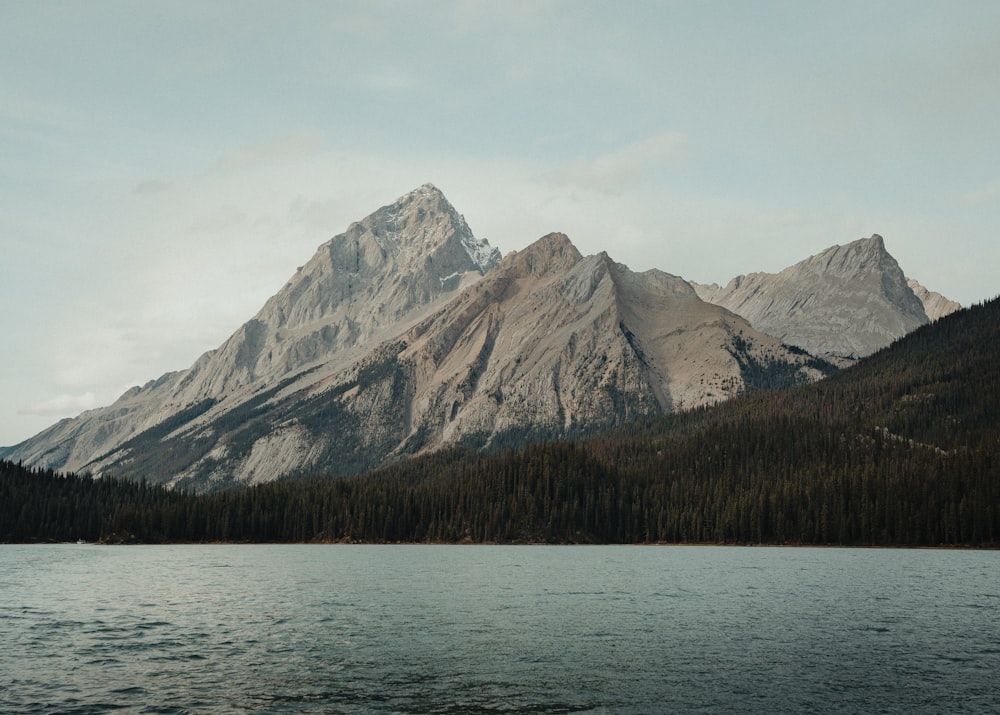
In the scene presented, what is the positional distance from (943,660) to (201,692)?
42976mm

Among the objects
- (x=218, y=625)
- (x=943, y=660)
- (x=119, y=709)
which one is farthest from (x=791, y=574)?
(x=119, y=709)

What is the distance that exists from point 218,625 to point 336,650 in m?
16.4

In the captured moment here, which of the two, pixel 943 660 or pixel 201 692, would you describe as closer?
pixel 201 692

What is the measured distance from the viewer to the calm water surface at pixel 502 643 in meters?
42.9

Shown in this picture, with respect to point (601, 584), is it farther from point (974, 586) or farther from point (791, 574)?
point (974, 586)

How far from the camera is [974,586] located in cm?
10138

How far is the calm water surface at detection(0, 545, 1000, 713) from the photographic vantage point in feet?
141

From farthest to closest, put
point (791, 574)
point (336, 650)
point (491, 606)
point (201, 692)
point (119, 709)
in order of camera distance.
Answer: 1. point (791, 574)
2. point (491, 606)
3. point (336, 650)
4. point (201, 692)
5. point (119, 709)

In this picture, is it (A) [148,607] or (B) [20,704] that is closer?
(B) [20,704]

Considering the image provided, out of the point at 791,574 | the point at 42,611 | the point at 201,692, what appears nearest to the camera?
the point at 201,692

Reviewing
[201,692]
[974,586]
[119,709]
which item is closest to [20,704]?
[119,709]

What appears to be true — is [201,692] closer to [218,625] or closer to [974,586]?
[218,625]

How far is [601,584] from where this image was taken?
10719 centimetres

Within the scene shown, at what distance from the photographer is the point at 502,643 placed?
6028cm
